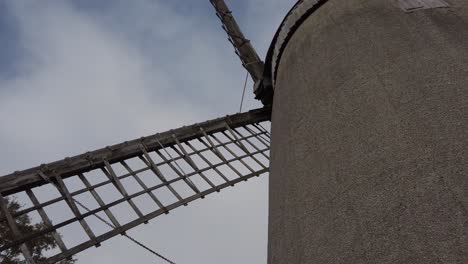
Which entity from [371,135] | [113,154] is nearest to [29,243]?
[113,154]

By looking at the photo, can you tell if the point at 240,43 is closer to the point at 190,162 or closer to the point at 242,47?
the point at 242,47

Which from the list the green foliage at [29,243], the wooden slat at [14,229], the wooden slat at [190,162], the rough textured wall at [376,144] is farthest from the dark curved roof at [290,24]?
the green foliage at [29,243]

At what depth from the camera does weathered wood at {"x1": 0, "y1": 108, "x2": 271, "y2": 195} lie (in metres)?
4.30

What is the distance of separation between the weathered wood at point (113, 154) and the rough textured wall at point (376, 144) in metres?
2.95

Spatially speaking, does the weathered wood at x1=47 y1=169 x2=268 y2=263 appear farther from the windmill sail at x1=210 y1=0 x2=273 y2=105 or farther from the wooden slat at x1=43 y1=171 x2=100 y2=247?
the windmill sail at x1=210 y1=0 x2=273 y2=105

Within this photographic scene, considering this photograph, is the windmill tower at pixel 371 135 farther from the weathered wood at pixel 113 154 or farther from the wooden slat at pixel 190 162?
the wooden slat at pixel 190 162

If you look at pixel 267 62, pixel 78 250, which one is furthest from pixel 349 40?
pixel 78 250

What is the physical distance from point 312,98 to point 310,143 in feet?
1.24

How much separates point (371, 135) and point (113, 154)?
12.9 feet

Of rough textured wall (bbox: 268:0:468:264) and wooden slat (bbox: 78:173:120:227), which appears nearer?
rough textured wall (bbox: 268:0:468:264)

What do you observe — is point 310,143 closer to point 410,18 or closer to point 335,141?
point 335,141

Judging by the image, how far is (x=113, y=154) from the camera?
16.7 ft

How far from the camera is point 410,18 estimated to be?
8.00 ft

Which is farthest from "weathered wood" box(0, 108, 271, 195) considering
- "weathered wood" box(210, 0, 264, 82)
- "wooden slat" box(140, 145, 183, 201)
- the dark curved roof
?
the dark curved roof
